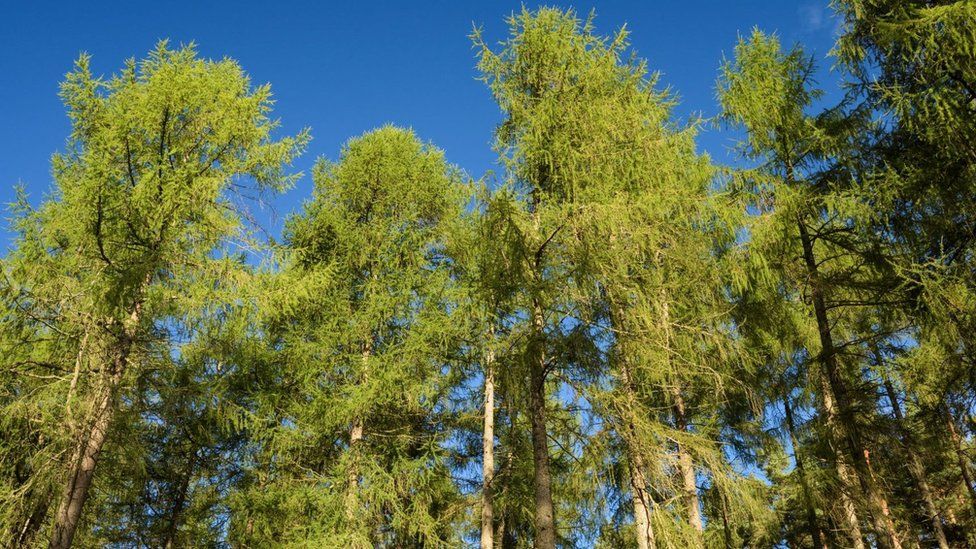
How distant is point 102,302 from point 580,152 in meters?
6.00

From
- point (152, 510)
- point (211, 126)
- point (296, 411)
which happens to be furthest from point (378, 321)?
point (152, 510)

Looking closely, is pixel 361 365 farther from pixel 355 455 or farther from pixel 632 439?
pixel 632 439

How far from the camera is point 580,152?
7.40m

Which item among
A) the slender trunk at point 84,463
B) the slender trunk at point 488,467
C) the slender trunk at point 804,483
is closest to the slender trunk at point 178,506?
the slender trunk at point 84,463

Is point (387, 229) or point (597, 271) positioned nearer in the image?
point (597, 271)

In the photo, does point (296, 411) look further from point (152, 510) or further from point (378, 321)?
point (152, 510)

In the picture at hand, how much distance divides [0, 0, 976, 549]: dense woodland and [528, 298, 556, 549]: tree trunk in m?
0.04

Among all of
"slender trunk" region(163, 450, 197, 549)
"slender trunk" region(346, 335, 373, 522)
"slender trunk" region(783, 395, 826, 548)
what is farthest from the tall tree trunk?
"slender trunk" region(163, 450, 197, 549)

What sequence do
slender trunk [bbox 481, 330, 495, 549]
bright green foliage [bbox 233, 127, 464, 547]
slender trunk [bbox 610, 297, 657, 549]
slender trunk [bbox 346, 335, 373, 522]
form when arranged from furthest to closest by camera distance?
slender trunk [bbox 481, 330, 495, 549] → bright green foliage [bbox 233, 127, 464, 547] → slender trunk [bbox 346, 335, 373, 522] → slender trunk [bbox 610, 297, 657, 549]

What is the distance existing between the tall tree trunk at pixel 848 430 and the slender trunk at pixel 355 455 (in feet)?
21.6

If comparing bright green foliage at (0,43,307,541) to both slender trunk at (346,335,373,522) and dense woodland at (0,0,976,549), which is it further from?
slender trunk at (346,335,373,522)

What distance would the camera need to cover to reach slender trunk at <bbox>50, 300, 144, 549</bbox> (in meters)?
6.42

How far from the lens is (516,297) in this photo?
704 cm

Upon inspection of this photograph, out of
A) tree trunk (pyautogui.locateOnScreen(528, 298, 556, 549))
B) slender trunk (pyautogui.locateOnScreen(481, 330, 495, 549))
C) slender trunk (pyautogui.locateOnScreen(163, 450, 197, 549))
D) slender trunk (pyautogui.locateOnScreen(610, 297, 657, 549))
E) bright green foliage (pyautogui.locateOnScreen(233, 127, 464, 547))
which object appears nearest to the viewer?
tree trunk (pyautogui.locateOnScreen(528, 298, 556, 549))
